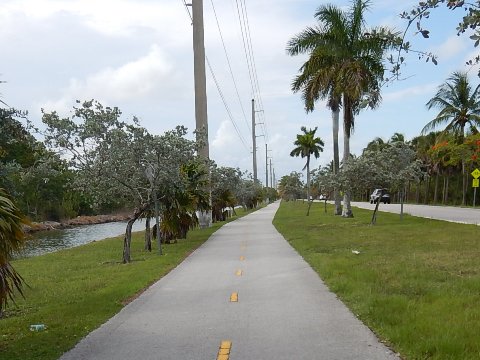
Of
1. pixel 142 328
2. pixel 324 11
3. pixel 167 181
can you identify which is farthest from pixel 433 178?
pixel 142 328

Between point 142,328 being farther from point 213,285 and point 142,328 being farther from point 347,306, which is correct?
point 213,285

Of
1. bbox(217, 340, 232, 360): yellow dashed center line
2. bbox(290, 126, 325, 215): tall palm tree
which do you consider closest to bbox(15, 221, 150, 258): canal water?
bbox(217, 340, 232, 360): yellow dashed center line

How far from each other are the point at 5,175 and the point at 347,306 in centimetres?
538

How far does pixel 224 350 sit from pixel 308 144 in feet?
229

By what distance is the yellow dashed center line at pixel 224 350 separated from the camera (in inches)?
251

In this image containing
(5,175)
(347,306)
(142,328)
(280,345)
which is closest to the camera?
(280,345)

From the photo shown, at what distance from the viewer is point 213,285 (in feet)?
39.4

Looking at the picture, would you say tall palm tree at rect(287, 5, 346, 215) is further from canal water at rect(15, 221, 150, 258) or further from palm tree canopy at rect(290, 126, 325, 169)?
palm tree canopy at rect(290, 126, 325, 169)

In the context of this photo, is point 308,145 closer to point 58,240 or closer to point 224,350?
point 58,240

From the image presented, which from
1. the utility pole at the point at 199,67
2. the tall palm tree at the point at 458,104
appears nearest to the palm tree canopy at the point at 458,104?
the tall palm tree at the point at 458,104

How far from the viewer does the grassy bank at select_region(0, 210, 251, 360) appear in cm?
737

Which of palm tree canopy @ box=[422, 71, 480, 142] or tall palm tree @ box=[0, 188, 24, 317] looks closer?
tall palm tree @ box=[0, 188, 24, 317]

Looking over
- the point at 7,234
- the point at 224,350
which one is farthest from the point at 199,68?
the point at 224,350

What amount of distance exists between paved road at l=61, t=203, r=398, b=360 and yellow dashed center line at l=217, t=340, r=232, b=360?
58mm
